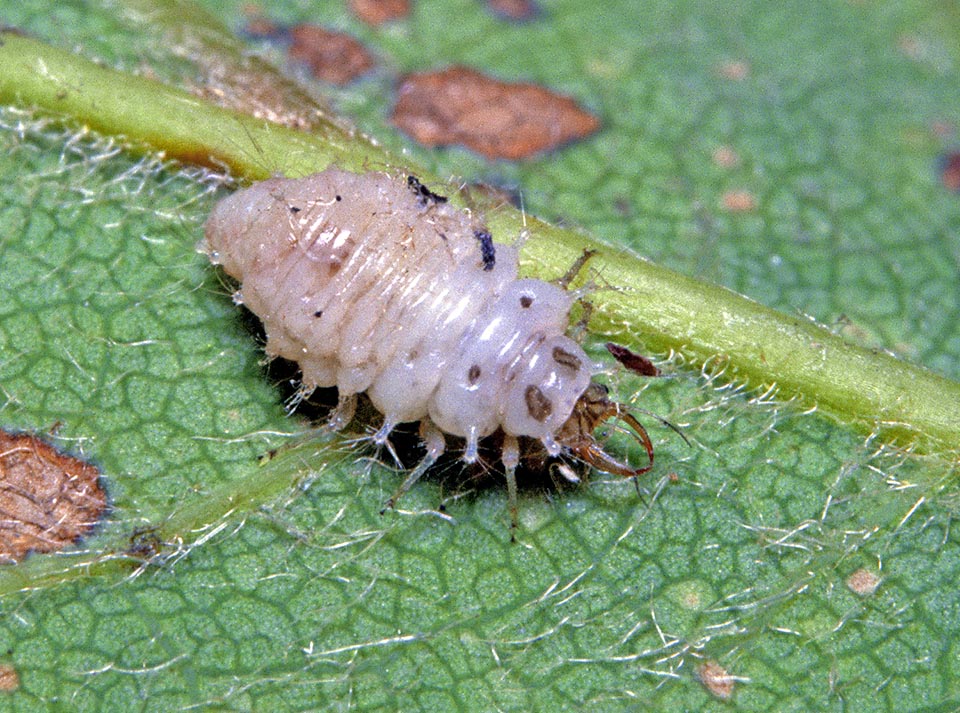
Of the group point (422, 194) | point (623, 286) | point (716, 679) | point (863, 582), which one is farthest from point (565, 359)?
point (863, 582)

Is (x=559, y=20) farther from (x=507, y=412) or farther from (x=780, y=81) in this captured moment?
(x=507, y=412)

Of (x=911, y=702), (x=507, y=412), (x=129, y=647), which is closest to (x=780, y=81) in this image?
(x=507, y=412)

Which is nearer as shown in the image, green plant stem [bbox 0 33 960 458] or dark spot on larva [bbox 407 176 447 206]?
dark spot on larva [bbox 407 176 447 206]

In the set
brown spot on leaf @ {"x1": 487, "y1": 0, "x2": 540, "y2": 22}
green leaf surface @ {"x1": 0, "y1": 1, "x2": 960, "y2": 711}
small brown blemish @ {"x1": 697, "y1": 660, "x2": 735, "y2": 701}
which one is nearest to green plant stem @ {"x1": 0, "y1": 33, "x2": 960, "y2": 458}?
green leaf surface @ {"x1": 0, "y1": 1, "x2": 960, "y2": 711}

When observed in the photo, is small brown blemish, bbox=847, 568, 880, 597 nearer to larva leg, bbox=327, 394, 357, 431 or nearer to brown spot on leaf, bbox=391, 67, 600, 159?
larva leg, bbox=327, 394, 357, 431

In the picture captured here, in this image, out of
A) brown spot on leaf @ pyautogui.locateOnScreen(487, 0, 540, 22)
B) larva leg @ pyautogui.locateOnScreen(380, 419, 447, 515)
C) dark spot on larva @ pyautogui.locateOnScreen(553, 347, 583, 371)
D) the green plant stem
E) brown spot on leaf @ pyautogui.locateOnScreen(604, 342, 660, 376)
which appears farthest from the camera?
brown spot on leaf @ pyautogui.locateOnScreen(487, 0, 540, 22)

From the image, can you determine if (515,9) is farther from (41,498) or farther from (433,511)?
(41,498)
